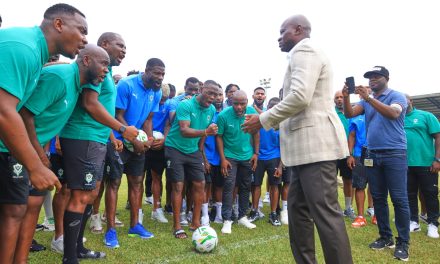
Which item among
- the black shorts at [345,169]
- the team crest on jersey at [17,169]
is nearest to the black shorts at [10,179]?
the team crest on jersey at [17,169]

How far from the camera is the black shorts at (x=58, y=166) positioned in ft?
13.5

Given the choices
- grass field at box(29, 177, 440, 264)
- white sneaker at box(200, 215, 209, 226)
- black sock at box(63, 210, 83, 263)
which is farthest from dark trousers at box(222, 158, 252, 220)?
black sock at box(63, 210, 83, 263)

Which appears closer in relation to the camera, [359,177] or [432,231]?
[432,231]

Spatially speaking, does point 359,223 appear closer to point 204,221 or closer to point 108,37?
point 204,221

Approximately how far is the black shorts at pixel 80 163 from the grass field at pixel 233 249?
101 centimetres

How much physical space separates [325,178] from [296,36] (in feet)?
4.68

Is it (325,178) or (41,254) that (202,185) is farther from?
(325,178)

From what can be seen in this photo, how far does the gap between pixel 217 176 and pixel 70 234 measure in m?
3.44

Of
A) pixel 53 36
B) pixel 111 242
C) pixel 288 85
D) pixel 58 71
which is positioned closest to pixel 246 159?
pixel 111 242

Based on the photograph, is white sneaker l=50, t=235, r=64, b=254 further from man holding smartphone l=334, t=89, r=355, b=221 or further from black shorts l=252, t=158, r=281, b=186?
man holding smartphone l=334, t=89, r=355, b=221

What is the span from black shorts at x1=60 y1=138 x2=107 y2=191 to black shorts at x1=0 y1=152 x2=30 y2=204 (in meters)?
0.97

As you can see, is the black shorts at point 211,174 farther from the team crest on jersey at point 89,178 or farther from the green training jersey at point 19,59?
the green training jersey at point 19,59

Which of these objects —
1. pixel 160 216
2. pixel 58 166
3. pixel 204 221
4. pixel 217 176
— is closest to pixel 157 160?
pixel 160 216

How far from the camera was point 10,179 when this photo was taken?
261cm
